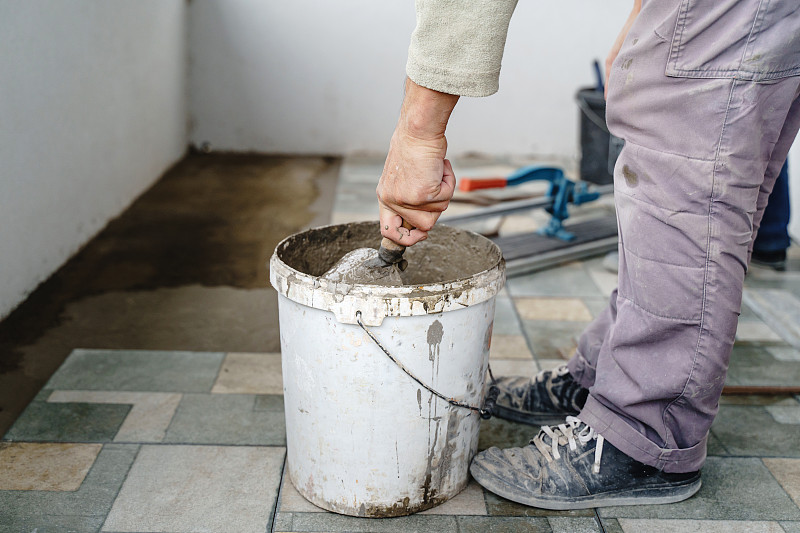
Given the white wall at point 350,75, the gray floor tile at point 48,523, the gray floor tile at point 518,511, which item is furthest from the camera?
the white wall at point 350,75

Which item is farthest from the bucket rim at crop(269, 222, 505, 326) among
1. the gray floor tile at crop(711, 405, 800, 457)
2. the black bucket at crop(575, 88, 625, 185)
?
the black bucket at crop(575, 88, 625, 185)

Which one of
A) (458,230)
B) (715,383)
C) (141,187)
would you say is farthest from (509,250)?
(141,187)

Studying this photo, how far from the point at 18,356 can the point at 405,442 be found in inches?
51.6

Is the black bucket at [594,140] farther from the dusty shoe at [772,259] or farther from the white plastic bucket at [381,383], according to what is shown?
the white plastic bucket at [381,383]

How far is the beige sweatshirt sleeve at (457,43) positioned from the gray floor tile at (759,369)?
130 cm

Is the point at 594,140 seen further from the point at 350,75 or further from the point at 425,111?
the point at 425,111

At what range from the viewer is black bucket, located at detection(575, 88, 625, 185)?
12.1 ft

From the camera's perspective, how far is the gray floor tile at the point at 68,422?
1587 mm

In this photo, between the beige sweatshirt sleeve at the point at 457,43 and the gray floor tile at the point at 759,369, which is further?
the gray floor tile at the point at 759,369

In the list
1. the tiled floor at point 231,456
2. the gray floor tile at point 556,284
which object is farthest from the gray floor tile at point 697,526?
Result: the gray floor tile at point 556,284

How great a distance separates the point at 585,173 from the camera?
4.02 m

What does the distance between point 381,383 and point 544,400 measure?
0.62m

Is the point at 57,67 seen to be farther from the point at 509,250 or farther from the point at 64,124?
the point at 509,250

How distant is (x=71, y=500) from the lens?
138 centimetres
